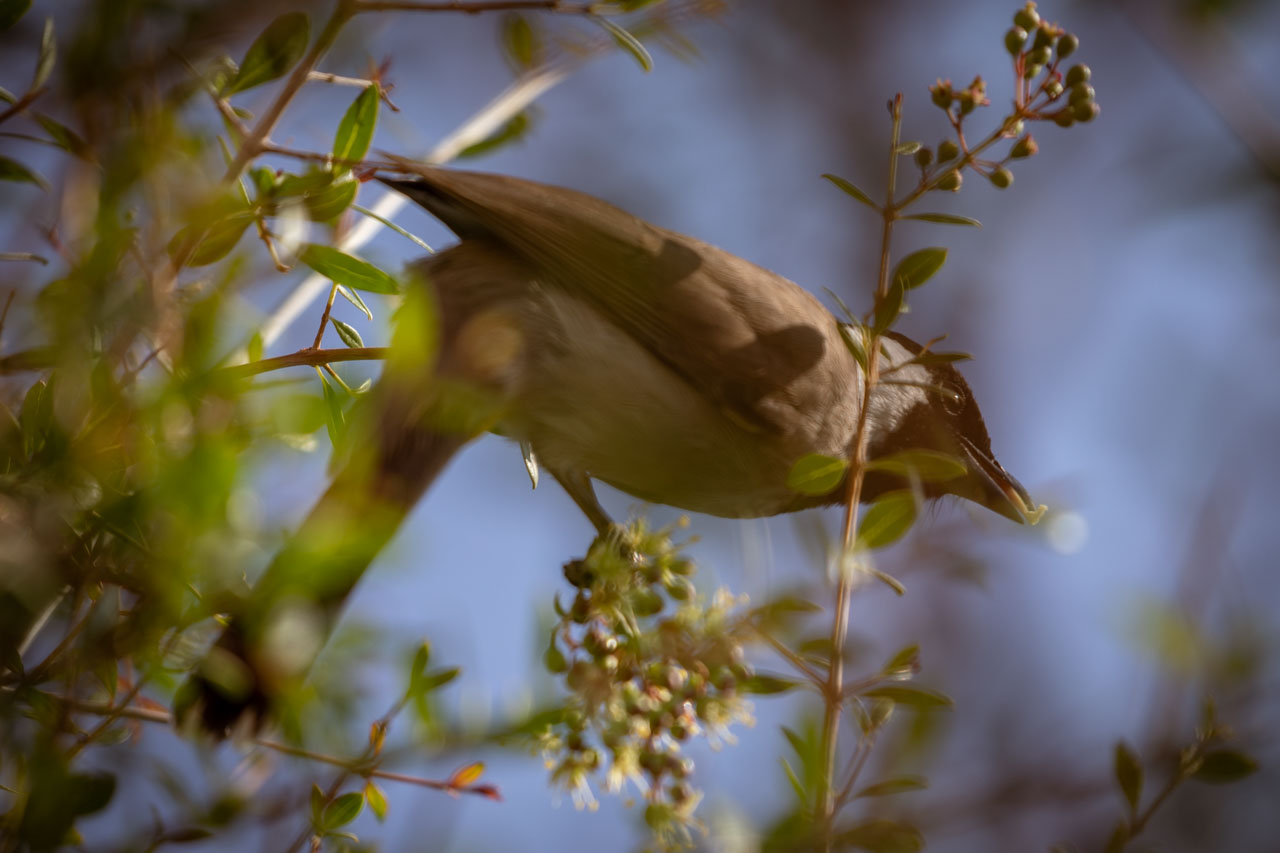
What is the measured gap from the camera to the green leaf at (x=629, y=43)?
5.36 ft

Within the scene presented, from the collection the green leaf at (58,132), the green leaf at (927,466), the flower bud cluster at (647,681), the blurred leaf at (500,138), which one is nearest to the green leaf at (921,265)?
the green leaf at (927,466)

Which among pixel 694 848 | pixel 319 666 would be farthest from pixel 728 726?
pixel 319 666

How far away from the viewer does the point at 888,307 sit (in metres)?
1.43

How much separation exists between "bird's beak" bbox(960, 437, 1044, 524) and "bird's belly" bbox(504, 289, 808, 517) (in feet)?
1.68

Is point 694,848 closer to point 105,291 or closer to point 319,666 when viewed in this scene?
point 319,666

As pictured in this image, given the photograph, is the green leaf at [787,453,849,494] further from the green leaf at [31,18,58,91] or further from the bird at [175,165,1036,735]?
the green leaf at [31,18,58,91]

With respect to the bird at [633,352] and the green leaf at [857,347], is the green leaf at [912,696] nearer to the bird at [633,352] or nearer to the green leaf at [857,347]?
the green leaf at [857,347]

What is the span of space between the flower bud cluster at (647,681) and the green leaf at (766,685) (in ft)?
0.04

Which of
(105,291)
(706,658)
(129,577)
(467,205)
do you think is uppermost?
(467,205)

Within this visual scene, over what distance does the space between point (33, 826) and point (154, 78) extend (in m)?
0.72

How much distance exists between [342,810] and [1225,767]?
1.05 m

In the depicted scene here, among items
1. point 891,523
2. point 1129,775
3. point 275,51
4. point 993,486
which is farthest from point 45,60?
point 993,486

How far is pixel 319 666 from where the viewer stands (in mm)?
1248

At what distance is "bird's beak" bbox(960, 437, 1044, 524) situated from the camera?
2.64 meters
